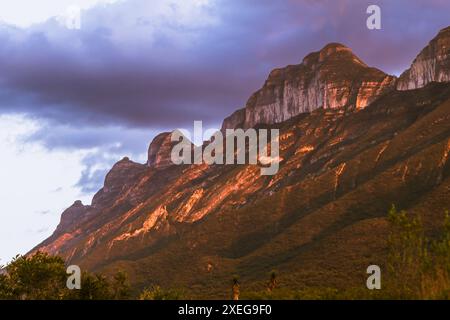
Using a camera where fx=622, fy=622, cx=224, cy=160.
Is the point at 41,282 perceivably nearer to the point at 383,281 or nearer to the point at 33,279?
the point at 33,279

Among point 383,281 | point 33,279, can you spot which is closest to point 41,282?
point 33,279

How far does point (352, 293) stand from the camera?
6088 centimetres

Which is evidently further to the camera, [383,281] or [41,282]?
[41,282]

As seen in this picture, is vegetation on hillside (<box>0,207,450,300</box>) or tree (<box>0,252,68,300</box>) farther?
tree (<box>0,252,68,300</box>)

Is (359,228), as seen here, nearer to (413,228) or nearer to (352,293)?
(352,293)

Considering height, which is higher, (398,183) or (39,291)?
(398,183)

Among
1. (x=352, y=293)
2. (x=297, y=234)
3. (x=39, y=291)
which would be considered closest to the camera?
(x=352, y=293)

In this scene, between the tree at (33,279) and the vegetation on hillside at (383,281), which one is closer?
the vegetation on hillside at (383,281)

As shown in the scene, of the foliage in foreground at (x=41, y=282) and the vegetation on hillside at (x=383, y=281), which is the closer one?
the vegetation on hillside at (x=383, y=281)

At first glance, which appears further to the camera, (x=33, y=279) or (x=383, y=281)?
(x=33, y=279)

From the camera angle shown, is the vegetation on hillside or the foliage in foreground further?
the foliage in foreground
